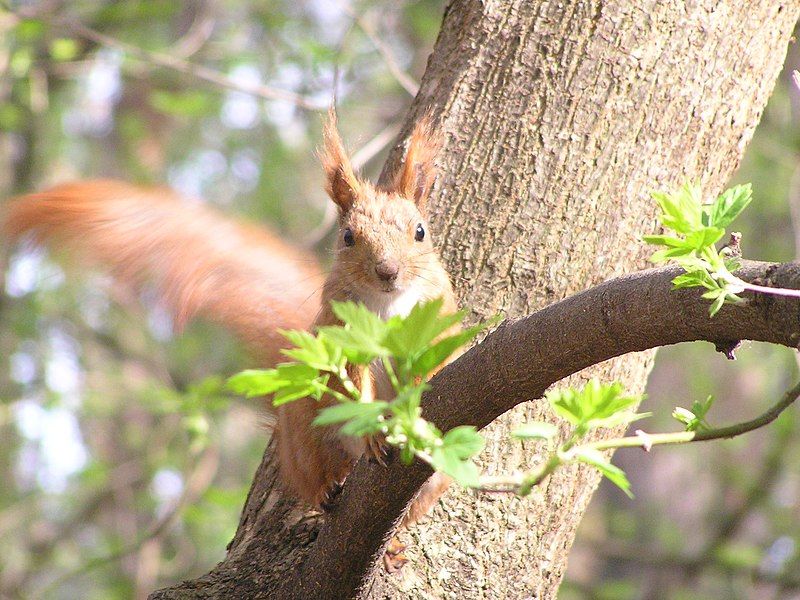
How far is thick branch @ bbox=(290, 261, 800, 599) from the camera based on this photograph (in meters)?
1.04

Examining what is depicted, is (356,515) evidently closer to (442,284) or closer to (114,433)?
(442,284)

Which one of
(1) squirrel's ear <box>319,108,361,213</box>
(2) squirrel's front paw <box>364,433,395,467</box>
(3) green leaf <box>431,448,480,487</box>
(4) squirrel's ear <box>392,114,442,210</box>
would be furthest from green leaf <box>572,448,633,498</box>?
(1) squirrel's ear <box>319,108,361,213</box>

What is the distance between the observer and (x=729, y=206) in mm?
1036

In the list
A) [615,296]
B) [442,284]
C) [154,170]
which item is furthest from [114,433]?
[615,296]

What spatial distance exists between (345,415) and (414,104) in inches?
52.5

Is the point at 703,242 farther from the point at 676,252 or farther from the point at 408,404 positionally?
the point at 408,404

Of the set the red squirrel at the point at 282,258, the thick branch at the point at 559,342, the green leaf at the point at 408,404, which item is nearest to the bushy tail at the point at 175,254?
the red squirrel at the point at 282,258

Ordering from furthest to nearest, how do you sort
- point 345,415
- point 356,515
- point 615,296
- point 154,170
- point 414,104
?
point 154,170
point 414,104
point 356,515
point 615,296
point 345,415

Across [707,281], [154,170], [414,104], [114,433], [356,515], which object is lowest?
[356,515]

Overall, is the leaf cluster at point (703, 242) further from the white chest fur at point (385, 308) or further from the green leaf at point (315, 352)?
the white chest fur at point (385, 308)

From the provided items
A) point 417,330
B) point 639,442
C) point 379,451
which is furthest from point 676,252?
point 379,451

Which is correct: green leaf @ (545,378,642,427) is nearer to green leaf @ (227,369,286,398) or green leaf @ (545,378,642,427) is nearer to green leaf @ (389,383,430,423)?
green leaf @ (389,383,430,423)

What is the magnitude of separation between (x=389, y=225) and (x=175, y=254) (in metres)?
0.52

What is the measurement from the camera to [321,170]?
6.91 ft
